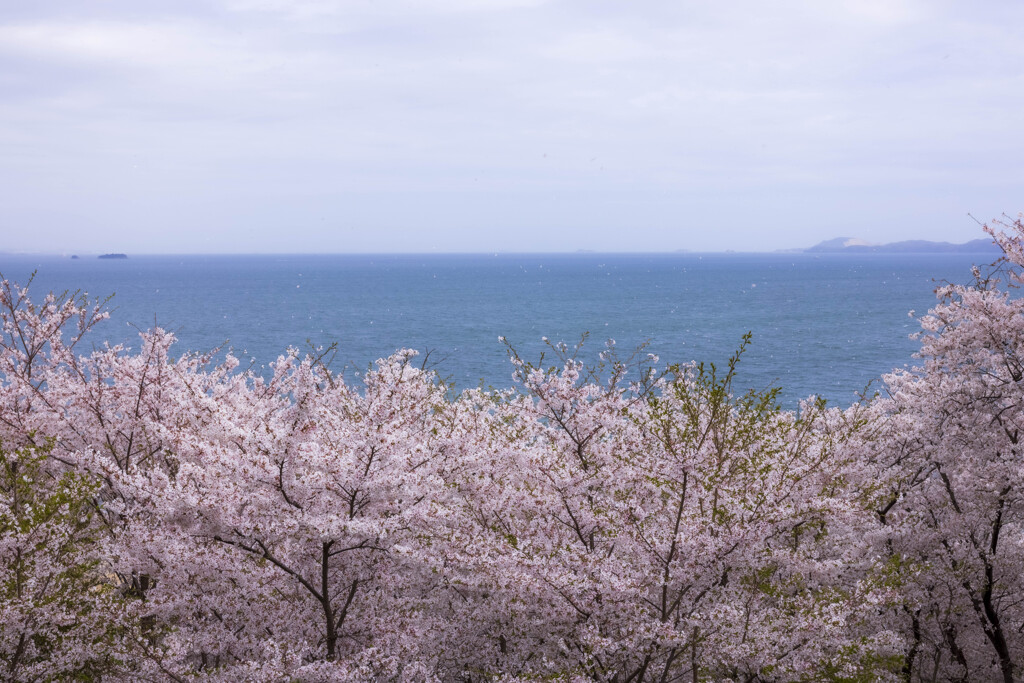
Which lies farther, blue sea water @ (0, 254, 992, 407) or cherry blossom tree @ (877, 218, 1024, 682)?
blue sea water @ (0, 254, 992, 407)

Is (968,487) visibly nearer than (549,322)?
Yes

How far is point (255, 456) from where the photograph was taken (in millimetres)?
9336

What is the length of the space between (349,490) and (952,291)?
11.8 meters

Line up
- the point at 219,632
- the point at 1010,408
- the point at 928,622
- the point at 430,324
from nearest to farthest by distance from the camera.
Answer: the point at 219,632 < the point at 1010,408 < the point at 928,622 < the point at 430,324

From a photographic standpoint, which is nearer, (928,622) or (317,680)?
(317,680)

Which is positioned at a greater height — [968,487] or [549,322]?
[968,487]

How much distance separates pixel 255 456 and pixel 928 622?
12.7 meters

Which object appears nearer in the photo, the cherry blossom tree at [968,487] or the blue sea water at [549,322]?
the cherry blossom tree at [968,487]

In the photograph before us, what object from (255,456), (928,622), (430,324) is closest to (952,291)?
(928,622)

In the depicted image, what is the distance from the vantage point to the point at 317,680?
9.20 metres

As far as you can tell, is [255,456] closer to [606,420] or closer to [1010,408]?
[606,420]

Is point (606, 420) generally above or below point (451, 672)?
above

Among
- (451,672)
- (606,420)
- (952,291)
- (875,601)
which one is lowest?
(451,672)

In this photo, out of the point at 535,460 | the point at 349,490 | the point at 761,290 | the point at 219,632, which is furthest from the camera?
the point at 761,290
